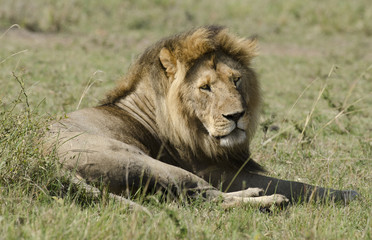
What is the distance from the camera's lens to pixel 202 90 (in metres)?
4.43

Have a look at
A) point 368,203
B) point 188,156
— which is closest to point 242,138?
point 188,156

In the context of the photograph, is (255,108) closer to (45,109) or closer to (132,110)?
(132,110)

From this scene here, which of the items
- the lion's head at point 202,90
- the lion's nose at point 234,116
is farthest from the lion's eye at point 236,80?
the lion's nose at point 234,116

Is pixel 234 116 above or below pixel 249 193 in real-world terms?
above

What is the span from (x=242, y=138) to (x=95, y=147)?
3.78 ft

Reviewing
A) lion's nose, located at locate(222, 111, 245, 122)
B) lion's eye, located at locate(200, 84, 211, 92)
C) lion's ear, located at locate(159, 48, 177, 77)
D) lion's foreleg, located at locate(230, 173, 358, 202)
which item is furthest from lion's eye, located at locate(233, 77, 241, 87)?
lion's foreleg, located at locate(230, 173, 358, 202)

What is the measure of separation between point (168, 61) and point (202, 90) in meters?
0.39

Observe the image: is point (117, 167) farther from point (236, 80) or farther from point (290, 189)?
point (290, 189)

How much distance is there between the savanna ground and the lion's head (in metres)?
0.38

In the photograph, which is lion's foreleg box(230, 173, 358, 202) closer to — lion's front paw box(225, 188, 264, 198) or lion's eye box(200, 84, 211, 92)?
lion's front paw box(225, 188, 264, 198)

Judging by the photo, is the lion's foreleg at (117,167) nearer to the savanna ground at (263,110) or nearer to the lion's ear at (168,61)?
the savanna ground at (263,110)

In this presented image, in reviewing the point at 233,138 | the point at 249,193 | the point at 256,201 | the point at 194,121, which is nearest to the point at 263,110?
the point at 194,121

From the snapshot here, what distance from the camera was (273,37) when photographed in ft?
48.6

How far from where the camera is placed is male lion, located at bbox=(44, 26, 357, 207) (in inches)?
161
